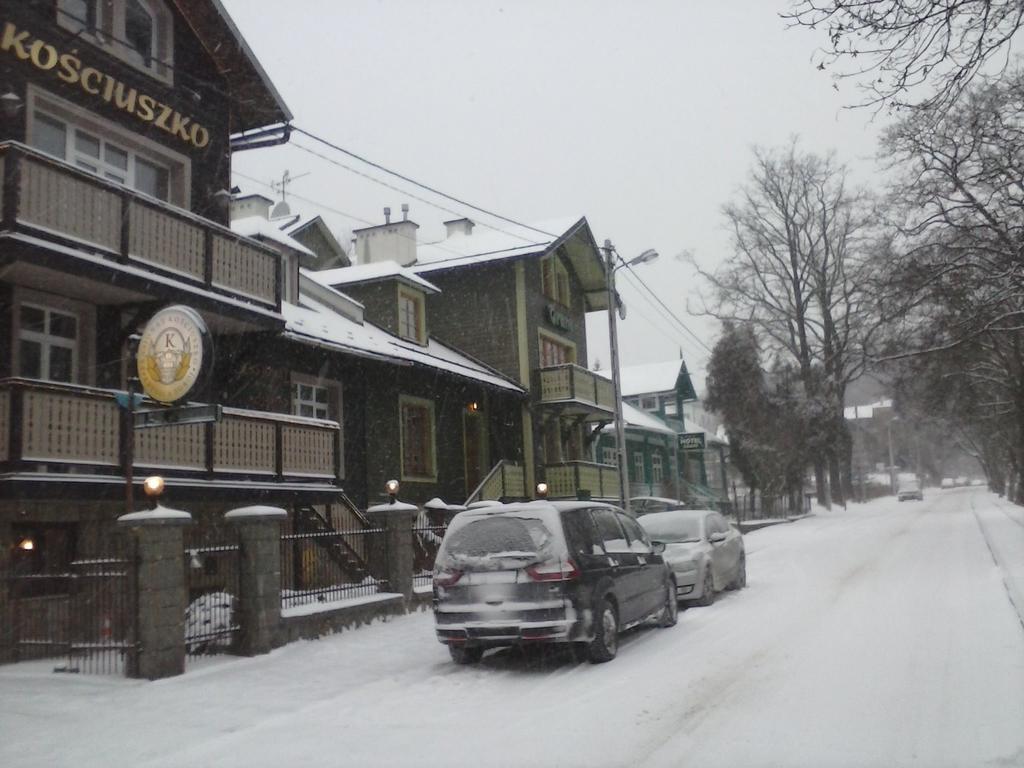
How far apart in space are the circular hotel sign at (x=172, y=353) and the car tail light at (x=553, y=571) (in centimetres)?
466

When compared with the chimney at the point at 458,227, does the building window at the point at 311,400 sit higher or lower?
lower

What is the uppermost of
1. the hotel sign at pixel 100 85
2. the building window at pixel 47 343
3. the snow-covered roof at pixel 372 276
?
the hotel sign at pixel 100 85

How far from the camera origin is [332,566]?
13133 mm

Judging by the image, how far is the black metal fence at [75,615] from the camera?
9.45 m

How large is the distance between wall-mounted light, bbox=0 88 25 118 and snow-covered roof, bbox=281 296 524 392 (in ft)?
17.2

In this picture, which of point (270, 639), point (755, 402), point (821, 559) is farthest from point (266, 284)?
point (755, 402)

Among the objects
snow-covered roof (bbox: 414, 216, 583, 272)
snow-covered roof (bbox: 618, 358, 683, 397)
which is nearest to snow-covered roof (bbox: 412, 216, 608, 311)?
snow-covered roof (bbox: 414, 216, 583, 272)

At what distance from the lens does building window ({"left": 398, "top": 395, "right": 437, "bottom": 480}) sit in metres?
21.5

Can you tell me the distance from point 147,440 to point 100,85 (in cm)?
555

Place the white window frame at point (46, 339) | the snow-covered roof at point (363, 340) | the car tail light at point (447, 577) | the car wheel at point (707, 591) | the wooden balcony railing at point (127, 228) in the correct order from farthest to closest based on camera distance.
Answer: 1. the snow-covered roof at point (363, 340)
2. the car wheel at point (707, 591)
3. the white window frame at point (46, 339)
4. the wooden balcony railing at point (127, 228)
5. the car tail light at point (447, 577)

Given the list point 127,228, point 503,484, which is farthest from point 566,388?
point 127,228

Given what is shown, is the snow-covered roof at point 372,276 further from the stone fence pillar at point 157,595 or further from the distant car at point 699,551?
the stone fence pillar at point 157,595

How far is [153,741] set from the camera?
7031 mm

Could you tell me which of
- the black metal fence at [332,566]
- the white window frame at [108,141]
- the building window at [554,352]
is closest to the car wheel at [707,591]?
the black metal fence at [332,566]
